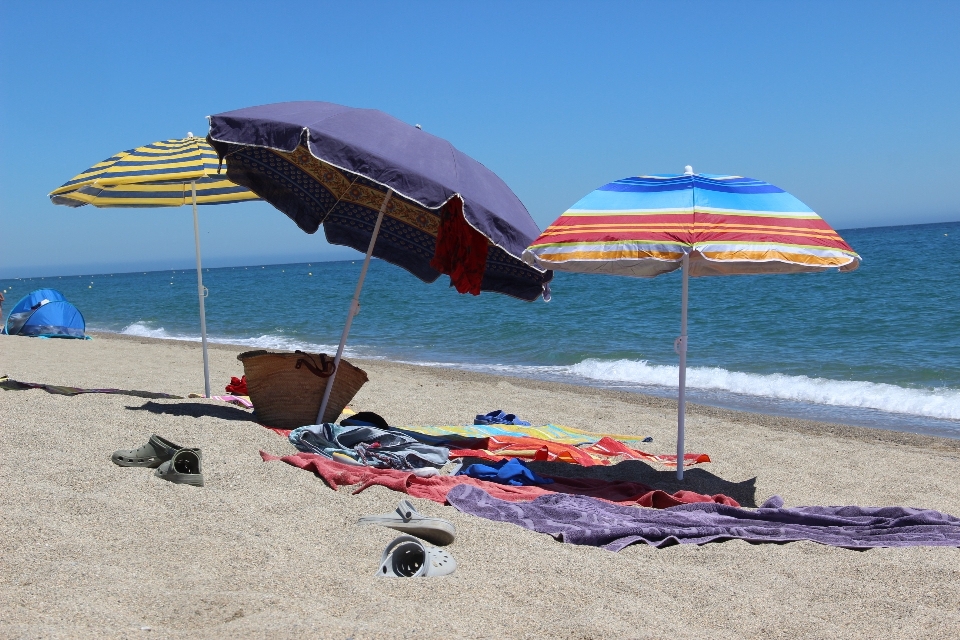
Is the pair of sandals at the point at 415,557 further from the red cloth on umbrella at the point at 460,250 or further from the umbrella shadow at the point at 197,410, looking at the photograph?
the umbrella shadow at the point at 197,410

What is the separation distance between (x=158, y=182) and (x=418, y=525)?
4.49 m

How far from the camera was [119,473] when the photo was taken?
14.2 feet

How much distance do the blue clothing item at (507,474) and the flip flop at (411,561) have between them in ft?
6.03

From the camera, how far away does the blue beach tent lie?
55.1 feet

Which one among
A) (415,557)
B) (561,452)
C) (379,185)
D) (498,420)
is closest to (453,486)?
(415,557)

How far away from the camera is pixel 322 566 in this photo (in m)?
3.39

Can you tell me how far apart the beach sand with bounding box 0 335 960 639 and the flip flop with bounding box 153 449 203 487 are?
83 millimetres

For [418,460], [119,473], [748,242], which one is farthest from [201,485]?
[748,242]

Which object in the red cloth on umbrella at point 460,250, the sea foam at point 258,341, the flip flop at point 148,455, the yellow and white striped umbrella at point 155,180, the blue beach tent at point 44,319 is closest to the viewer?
the flip flop at point 148,455

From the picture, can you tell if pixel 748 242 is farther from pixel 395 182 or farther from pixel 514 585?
pixel 514 585

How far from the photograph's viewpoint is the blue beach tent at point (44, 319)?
16781 millimetres

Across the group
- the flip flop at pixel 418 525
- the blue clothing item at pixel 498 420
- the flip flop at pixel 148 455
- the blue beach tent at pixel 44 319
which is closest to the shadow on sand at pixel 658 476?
the blue clothing item at pixel 498 420

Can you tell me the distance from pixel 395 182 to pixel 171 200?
3463 millimetres

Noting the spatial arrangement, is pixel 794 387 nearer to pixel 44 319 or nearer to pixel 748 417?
pixel 748 417
